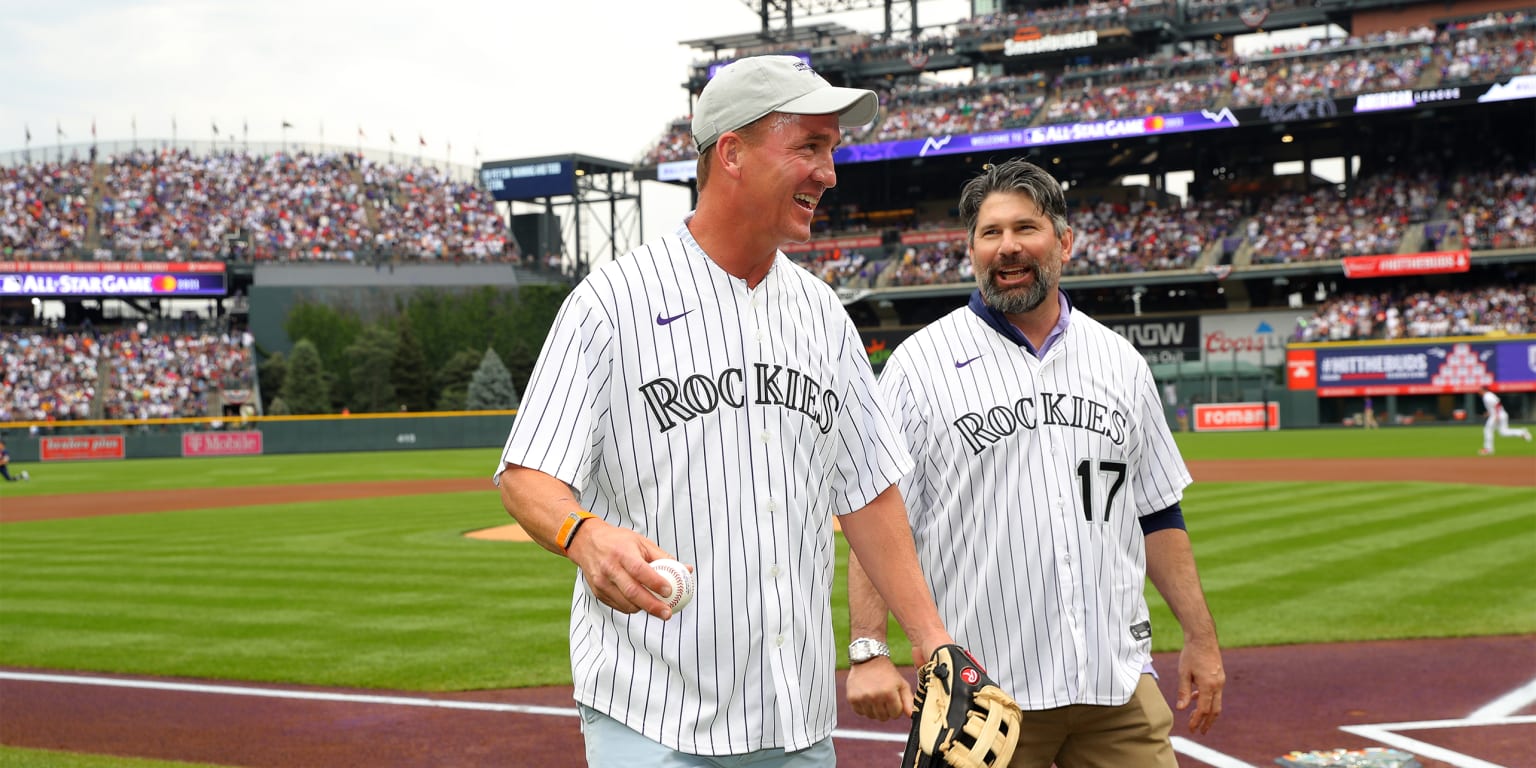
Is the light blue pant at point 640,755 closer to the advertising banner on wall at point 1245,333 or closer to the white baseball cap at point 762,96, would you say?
the white baseball cap at point 762,96

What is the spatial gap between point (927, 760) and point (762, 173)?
4.06ft

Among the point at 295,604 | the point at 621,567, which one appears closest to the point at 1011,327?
the point at 621,567

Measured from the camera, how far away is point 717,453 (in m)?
2.64

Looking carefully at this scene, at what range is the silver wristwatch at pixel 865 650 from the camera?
9.80ft

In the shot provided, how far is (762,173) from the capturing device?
2717 mm

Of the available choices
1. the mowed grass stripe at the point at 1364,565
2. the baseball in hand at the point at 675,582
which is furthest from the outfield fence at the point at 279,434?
the baseball in hand at the point at 675,582

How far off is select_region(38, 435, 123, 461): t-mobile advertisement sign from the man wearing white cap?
4521 cm

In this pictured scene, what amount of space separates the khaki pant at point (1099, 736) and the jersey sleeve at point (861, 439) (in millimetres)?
1002

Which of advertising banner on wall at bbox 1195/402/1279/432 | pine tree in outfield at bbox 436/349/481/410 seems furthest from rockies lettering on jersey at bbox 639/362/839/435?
pine tree in outfield at bbox 436/349/481/410

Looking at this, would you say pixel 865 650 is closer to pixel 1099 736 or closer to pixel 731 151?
pixel 1099 736

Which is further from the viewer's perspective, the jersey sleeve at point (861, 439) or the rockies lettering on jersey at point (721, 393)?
the jersey sleeve at point (861, 439)

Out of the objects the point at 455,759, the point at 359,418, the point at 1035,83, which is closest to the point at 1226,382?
the point at 1035,83

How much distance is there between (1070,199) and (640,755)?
5701cm

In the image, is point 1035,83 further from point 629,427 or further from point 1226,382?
point 629,427
